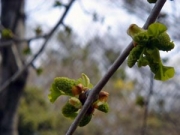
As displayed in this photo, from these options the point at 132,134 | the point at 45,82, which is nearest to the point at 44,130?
the point at 132,134

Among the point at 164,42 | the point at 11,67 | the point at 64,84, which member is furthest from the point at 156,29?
the point at 11,67

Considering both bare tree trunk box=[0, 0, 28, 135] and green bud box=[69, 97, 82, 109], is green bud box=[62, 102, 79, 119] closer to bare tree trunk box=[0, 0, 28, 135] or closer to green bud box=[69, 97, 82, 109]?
green bud box=[69, 97, 82, 109]

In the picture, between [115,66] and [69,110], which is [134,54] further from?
[69,110]

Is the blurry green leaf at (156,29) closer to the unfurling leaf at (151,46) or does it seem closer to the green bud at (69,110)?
the unfurling leaf at (151,46)

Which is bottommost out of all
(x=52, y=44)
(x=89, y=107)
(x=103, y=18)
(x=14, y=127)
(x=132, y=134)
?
(x=89, y=107)

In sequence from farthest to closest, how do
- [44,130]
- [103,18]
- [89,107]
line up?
[44,130] < [103,18] < [89,107]

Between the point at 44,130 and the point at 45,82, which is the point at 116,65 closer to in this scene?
the point at 44,130

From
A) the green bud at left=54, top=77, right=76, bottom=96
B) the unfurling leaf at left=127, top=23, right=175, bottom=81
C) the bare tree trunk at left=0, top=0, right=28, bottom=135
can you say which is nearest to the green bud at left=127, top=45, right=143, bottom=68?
the unfurling leaf at left=127, top=23, right=175, bottom=81

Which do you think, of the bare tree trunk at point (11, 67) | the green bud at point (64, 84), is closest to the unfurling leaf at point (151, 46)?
the green bud at point (64, 84)
